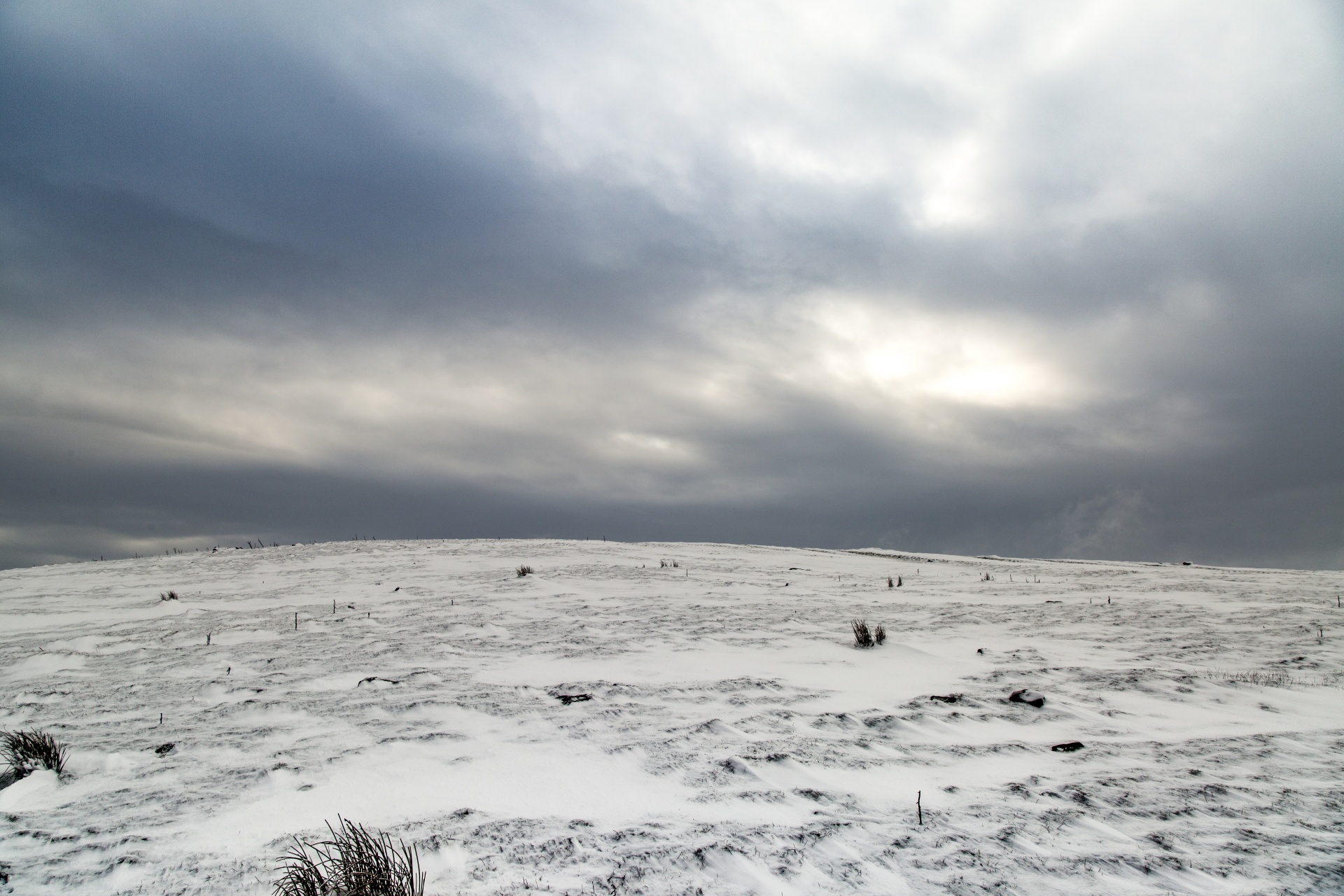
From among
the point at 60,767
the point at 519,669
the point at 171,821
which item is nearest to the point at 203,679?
the point at 60,767

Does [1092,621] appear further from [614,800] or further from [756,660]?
[614,800]

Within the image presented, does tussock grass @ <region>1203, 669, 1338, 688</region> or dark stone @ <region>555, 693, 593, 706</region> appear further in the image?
tussock grass @ <region>1203, 669, 1338, 688</region>

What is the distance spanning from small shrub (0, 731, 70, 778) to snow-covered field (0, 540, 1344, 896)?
13 centimetres

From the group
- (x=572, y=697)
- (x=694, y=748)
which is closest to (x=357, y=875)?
(x=694, y=748)

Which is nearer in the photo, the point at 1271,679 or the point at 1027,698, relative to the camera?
the point at 1027,698

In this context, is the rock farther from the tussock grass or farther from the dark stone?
the dark stone

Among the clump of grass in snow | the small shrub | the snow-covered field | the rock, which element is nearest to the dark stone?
the snow-covered field

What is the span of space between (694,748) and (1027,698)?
8.15 ft

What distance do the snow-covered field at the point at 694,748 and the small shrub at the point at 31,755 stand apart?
5.2 inches

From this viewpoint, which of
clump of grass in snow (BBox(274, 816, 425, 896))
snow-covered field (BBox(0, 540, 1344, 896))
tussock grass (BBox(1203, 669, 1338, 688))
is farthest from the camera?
tussock grass (BBox(1203, 669, 1338, 688))

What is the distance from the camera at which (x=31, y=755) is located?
3.48 m

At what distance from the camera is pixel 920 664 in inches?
233

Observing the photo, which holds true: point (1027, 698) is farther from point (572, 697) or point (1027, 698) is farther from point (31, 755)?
point (31, 755)

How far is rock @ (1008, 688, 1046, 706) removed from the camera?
15.2 ft
